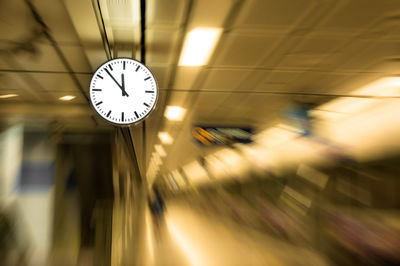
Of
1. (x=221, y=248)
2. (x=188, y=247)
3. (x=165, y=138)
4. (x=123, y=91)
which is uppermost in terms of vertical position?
(x=123, y=91)

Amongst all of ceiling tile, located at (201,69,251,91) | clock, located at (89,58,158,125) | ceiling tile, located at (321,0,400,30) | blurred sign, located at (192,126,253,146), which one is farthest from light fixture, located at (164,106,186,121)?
ceiling tile, located at (321,0,400,30)

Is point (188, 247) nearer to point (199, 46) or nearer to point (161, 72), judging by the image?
point (161, 72)

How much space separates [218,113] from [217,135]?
2.63 ft

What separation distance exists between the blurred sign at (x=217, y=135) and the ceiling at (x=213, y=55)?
0.50 m

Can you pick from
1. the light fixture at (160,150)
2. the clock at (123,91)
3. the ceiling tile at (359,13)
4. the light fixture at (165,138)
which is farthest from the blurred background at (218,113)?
the light fixture at (160,150)

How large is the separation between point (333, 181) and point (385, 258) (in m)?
1.49

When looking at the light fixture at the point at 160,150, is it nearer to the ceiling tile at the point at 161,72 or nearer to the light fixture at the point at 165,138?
the light fixture at the point at 165,138

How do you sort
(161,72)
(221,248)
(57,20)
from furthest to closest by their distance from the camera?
(221,248) < (161,72) < (57,20)

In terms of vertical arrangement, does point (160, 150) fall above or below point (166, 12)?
below

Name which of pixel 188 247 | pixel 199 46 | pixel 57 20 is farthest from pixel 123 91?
pixel 188 247

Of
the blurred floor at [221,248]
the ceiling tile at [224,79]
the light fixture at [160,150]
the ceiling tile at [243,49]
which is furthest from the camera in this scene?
the light fixture at [160,150]

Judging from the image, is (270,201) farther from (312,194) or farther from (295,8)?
(295,8)

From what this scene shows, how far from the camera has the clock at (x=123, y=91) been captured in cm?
314

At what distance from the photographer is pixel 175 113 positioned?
6.25m
